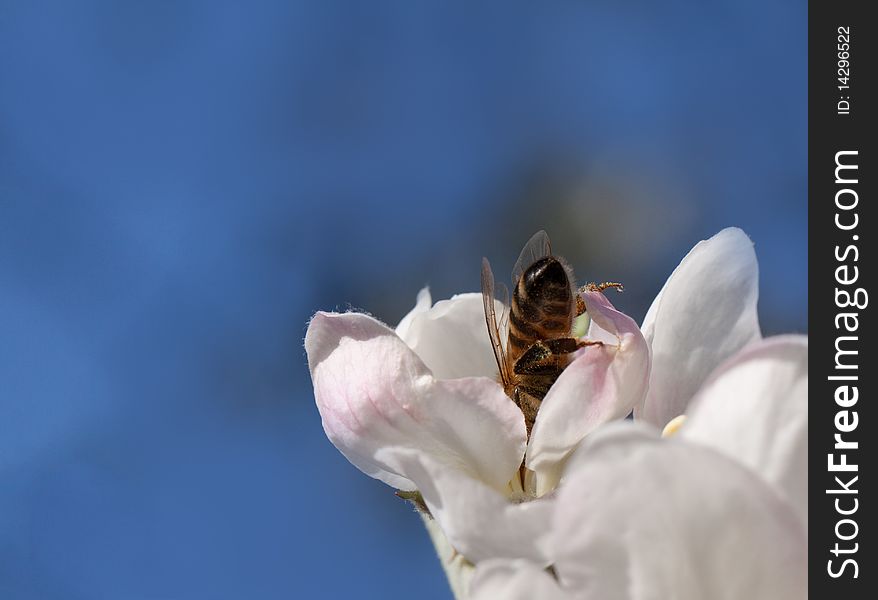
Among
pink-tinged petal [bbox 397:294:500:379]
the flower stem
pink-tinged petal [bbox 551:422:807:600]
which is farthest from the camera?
pink-tinged petal [bbox 397:294:500:379]

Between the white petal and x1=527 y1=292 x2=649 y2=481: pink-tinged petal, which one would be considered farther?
the white petal

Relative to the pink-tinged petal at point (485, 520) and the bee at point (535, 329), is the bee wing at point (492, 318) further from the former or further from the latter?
the pink-tinged petal at point (485, 520)

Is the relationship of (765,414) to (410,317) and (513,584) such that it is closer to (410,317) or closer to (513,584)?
(513,584)

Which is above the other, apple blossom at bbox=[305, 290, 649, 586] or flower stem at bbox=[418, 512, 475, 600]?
apple blossom at bbox=[305, 290, 649, 586]

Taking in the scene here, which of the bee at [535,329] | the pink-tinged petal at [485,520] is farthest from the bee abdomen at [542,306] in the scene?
the pink-tinged petal at [485,520]

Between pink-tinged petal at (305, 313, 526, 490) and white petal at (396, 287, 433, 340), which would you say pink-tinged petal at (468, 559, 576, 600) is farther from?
white petal at (396, 287, 433, 340)

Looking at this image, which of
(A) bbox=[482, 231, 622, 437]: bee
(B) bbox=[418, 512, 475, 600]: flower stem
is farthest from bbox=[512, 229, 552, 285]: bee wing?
(B) bbox=[418, 512, 475, 600]: flower stem
